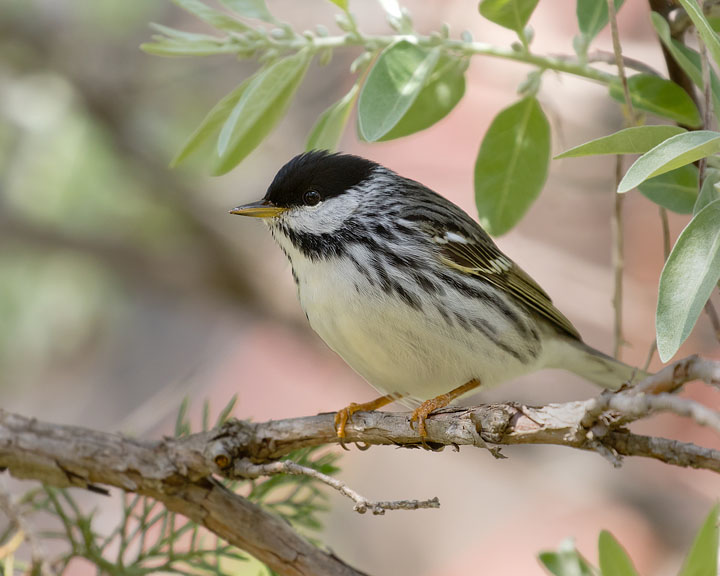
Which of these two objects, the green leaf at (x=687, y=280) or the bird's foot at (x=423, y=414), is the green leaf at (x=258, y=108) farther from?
the green leaf at (x=687, y=280)

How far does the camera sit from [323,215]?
109 inches

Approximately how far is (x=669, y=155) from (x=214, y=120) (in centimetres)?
117

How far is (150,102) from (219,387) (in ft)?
7.15

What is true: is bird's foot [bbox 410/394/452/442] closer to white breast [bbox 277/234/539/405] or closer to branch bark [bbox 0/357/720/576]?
branch bark [bbox 0/357/720/576]

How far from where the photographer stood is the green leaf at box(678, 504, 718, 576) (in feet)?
4.76

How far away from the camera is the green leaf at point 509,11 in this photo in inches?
76.2

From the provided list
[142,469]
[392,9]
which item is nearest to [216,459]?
[142,469]

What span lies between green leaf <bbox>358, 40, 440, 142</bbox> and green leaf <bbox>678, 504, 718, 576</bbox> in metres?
0.99

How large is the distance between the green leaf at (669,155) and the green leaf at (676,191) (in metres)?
0.49

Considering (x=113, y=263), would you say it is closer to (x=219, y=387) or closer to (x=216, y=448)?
(x=219, y=387)

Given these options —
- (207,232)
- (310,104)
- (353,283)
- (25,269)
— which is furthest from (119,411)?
(353,283)

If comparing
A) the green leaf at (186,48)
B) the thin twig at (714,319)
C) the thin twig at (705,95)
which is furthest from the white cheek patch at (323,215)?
the thin twig at (705,95)

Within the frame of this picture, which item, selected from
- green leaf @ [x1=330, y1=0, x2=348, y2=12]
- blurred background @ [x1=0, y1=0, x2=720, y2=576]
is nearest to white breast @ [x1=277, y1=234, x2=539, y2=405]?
green leaf @ [x1=330, y1=0, x2=348, y2=12]

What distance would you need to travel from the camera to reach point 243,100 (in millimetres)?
2006
